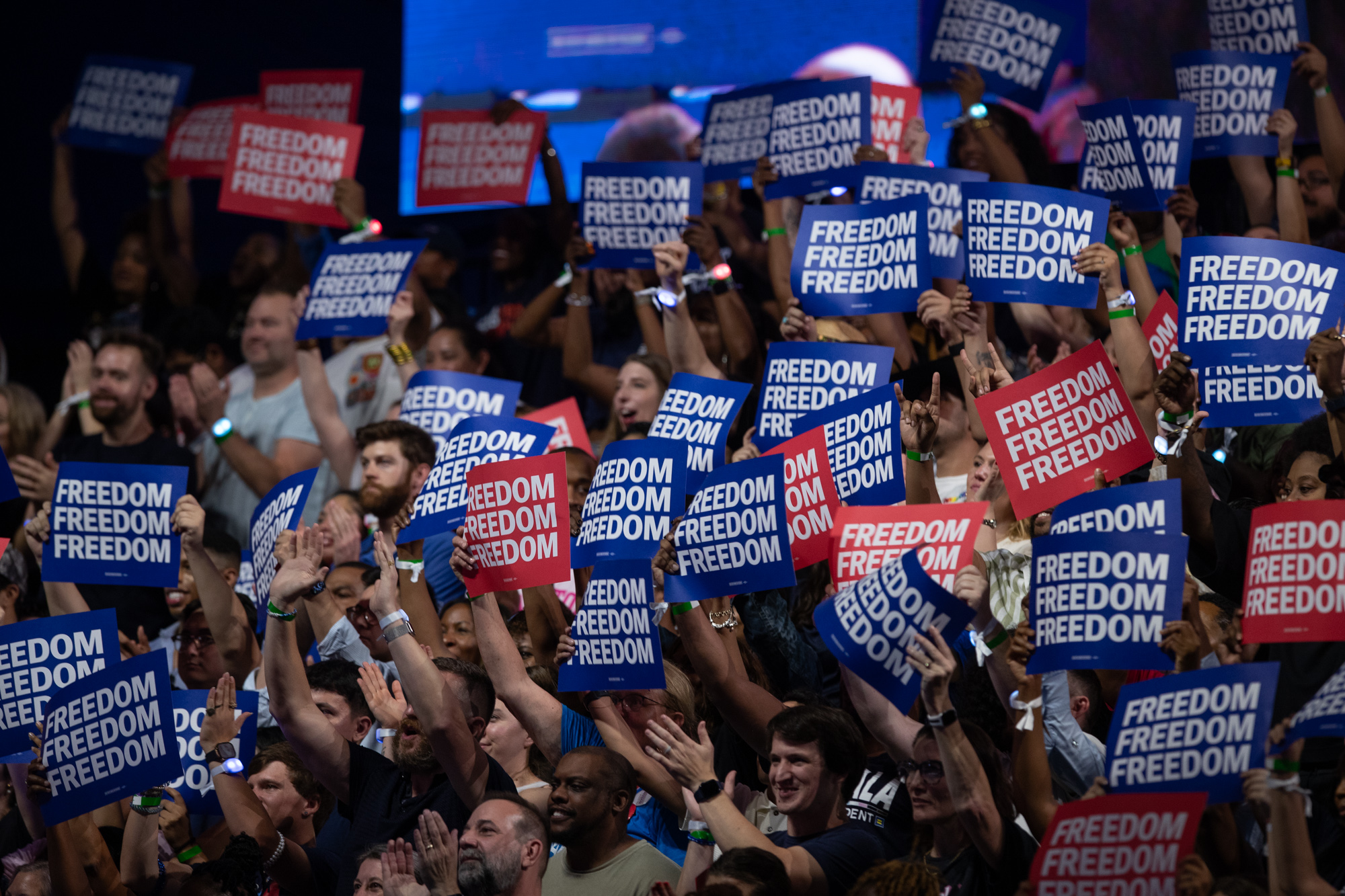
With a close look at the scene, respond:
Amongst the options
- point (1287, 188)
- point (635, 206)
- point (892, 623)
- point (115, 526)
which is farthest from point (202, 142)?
point (892, 623)

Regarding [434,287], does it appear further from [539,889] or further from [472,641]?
[539,889]

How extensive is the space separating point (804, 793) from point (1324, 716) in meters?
1.30

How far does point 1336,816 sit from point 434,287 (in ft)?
19.9

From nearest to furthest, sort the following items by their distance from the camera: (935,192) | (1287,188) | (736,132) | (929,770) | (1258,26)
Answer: (929,770)
(1287,188)
(935,192)
(1258,26)
(736,132)

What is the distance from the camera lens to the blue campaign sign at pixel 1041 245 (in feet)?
17.7

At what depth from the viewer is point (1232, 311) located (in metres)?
4.87

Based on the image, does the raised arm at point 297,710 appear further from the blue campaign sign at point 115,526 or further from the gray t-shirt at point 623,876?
the blue campaign sign at point 115,526

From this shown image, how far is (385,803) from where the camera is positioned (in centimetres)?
471

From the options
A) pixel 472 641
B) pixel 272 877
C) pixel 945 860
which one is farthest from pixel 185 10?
pixel 945 860

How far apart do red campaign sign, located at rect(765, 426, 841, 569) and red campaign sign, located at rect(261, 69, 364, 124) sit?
4.65 m

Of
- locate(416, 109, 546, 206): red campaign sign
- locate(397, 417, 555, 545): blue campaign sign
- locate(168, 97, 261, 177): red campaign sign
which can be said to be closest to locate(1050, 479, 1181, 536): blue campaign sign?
locate(397, 417, 555, 545): blue campaign sign

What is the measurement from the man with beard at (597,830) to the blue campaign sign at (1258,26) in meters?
4.23

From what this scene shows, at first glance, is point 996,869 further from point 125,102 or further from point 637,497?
point 125,102

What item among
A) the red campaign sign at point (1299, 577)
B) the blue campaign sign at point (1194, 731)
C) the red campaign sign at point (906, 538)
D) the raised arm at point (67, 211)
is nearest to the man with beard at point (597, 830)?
the red campaign sign at point (906, 538)
